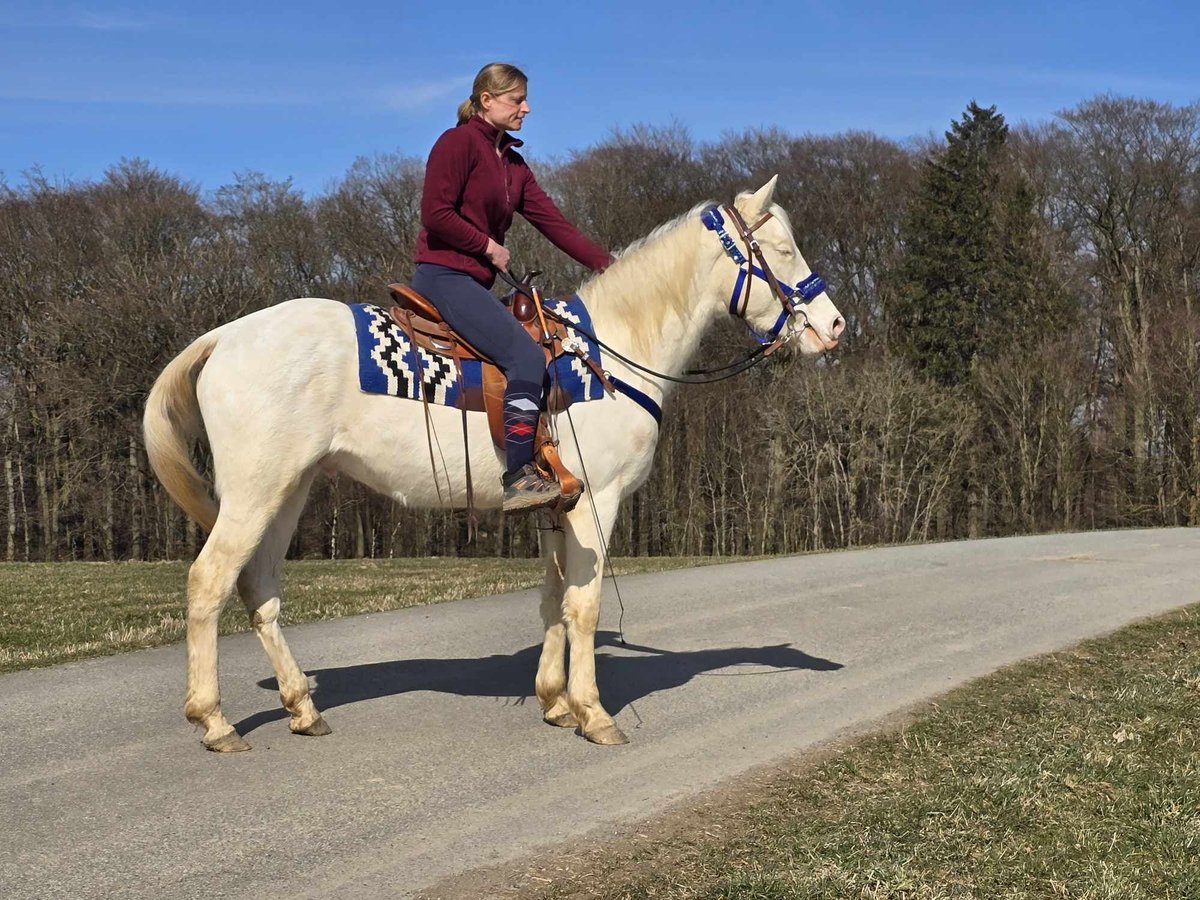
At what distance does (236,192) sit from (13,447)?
34.5 ft

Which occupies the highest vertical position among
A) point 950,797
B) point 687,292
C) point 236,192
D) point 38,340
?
point 236,192

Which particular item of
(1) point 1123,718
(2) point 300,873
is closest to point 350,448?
(2) point 300,873

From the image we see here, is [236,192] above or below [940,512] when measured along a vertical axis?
above

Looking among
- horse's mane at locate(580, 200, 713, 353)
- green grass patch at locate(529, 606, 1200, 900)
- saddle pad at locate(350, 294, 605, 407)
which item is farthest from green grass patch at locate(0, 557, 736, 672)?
green grass patch at locate(529, 606, 1200, 900)

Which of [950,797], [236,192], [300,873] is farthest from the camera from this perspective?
[236,192]

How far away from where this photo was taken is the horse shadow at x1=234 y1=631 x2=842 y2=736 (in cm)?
732

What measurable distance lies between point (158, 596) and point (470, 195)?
28.2 ft

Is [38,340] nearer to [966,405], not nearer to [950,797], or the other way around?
[966,405]

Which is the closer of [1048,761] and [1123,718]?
[1048,761]

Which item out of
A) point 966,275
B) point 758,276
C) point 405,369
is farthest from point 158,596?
point 966,275

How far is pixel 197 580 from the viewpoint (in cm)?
598

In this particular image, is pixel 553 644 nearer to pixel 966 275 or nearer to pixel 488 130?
pixel 488 130

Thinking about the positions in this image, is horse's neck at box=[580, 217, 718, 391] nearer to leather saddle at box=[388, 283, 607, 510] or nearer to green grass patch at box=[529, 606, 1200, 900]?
leather saddle at box=[388, 283, 607, 510]

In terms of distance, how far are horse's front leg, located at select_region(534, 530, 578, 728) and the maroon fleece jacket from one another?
1.63 meters
